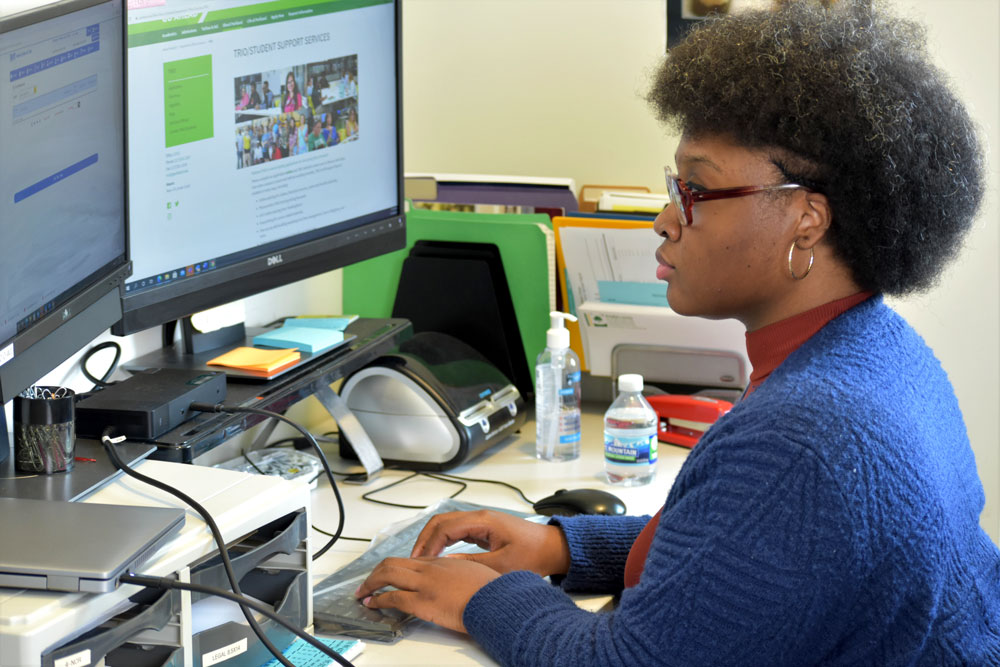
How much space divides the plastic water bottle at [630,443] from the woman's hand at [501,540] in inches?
11.3

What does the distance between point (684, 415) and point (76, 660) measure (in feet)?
3.60

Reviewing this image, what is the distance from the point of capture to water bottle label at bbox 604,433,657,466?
59.9 inches

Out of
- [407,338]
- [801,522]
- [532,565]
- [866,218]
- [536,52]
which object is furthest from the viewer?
[536,52]

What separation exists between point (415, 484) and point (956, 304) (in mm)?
1029

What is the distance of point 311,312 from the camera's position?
1857mm

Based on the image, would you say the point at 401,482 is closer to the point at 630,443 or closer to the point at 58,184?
the point at 630,443

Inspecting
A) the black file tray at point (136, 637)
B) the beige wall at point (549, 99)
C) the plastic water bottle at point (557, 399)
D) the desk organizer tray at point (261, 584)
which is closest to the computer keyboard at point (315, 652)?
the desk organizer tray at point (261, 584)

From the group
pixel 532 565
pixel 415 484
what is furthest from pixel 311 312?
pixel 532 565

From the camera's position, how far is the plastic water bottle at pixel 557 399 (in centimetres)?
163

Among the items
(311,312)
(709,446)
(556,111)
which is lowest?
(311,312)

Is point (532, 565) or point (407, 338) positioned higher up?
point (407, 338)

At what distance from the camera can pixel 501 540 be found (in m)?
1.24

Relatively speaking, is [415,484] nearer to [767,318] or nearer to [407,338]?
[407,338]

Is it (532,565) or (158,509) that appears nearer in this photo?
(158,509)
